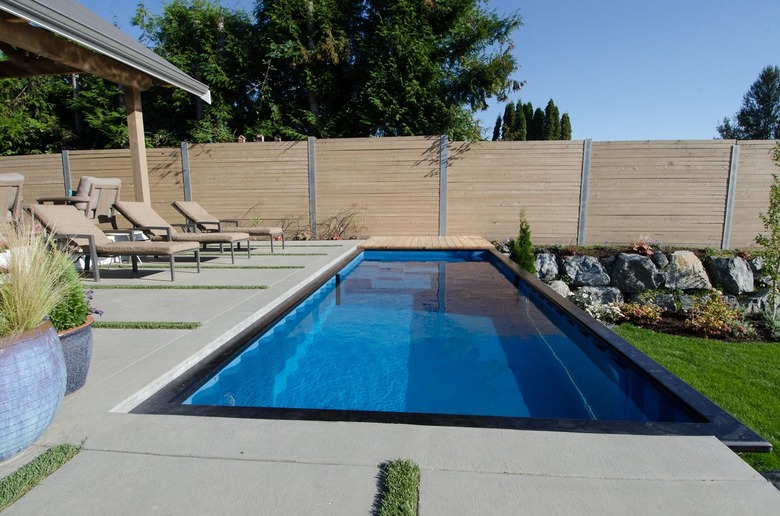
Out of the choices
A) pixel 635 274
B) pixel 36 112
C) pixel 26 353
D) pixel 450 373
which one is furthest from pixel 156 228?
pixel 36 112

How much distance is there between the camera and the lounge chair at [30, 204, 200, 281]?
483cm

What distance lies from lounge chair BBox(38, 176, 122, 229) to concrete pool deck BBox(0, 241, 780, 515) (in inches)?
217

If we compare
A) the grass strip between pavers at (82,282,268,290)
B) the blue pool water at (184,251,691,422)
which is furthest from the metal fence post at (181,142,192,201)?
the blue pool water at (184,251,691,422)

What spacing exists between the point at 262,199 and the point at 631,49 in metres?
9.08

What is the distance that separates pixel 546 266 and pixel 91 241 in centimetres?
674

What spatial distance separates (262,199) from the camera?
32.1 feet

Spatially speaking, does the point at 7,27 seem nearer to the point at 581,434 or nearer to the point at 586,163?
the point at 581,434

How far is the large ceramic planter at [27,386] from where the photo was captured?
1.52 m

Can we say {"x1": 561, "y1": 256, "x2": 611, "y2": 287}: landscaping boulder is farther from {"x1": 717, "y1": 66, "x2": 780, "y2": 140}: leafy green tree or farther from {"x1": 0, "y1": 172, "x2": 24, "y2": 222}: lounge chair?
{"x1": 717, "y1": 66, "x2": 780, "y2": 140}: leafy green tree

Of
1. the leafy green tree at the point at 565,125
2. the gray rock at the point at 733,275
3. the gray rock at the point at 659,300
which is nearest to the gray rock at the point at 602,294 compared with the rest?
the gray rock at the point at 659,300

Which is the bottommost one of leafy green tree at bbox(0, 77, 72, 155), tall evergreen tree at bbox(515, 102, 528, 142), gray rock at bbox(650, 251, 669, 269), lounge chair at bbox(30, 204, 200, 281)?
gray rock at bbox(650, 251, 669, 269)

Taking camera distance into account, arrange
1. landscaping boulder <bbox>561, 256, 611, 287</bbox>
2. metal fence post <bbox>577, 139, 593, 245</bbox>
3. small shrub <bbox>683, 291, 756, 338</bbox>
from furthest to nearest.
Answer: metal fence post <bbox>577, 139, 593, 245</bbox>, landscaping boulder <bbox>561, 256, 611, 287</bbox>, small shrub <bbox>683, 291, 756, 338</bbox>

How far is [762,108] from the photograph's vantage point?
33062mm

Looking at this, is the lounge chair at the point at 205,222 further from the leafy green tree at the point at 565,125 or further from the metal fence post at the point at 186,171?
the leafy green tree at the point at 565,125
